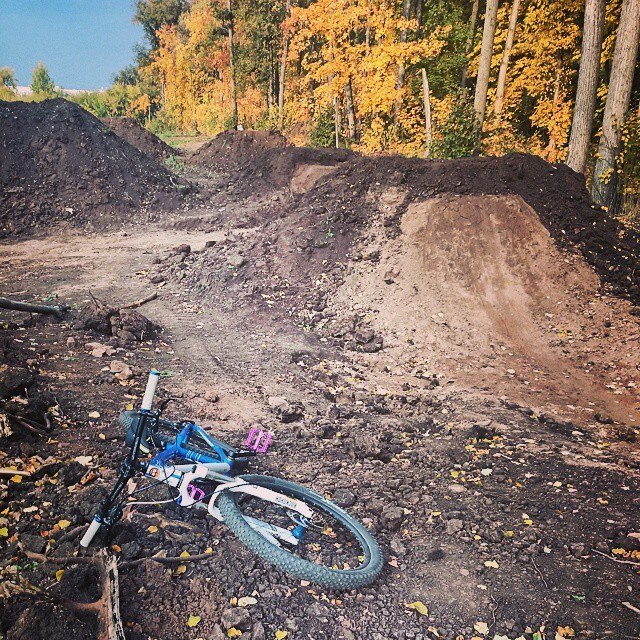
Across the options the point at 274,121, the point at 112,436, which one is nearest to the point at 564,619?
the point at 112,436

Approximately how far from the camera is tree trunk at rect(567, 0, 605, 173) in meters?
10.2

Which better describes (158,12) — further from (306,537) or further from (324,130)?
(306,537)

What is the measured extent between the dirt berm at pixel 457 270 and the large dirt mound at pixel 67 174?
274 inches

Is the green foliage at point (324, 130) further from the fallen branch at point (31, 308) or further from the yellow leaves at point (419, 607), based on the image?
the yellow leaves at point (419, 607)

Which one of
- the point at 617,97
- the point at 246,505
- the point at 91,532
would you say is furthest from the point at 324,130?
the point at 91,532

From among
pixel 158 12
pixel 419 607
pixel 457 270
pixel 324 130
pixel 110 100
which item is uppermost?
pixel 158 12

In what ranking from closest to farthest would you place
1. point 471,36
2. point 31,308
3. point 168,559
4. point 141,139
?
1. point 168,559
2. point 31,308
3. point 471,36
4. point 141,139

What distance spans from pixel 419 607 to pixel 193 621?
4.59 ft

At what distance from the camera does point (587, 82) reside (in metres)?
10.4

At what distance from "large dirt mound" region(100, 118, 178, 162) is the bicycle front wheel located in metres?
23.6

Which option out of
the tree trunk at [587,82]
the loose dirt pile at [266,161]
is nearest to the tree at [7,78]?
the loose dirt pile at [266,161]

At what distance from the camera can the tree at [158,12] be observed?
39.0 m

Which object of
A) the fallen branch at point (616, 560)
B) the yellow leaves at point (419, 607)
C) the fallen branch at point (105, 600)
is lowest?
the yellow leaves at point (419, 607)

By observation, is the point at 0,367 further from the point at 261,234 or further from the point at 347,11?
the point at 347,11
